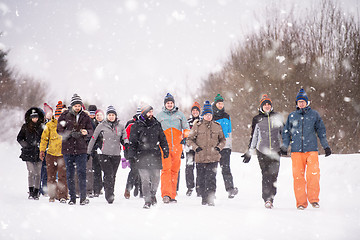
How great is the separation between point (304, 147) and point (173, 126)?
2763 mm

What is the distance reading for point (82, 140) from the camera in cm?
799

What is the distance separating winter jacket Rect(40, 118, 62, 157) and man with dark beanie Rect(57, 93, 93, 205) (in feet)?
2.20

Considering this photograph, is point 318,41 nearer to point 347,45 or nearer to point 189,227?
point 347,45

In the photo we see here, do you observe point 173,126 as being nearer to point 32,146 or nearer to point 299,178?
point 299,178

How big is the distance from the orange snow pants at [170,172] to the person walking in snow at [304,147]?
2.24 meters

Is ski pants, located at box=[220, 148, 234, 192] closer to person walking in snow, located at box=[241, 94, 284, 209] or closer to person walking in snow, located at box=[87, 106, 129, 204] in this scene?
person walking in snow, located at box=[241, 94, 284, 209]

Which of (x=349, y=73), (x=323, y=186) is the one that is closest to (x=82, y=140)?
(x=323, y=186)

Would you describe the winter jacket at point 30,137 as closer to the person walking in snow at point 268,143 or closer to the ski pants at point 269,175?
the person walking in snow at point 268,143

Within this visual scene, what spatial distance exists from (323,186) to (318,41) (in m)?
13.1

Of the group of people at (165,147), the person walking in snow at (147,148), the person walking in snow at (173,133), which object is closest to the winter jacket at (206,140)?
the group of people at (165,147)

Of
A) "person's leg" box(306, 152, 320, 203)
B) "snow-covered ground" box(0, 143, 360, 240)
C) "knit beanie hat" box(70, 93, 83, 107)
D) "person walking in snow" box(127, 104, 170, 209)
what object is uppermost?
"knit beanie hat" box(70, 93, 83, 107)

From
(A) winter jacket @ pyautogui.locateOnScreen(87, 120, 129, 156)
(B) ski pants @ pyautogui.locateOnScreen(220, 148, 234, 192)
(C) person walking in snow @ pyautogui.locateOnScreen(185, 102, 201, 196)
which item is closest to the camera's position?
(A) winter jacket @ pyautogui.locateOnScreen(87, 120, 129, 156)

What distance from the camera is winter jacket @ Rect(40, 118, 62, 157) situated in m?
8.62

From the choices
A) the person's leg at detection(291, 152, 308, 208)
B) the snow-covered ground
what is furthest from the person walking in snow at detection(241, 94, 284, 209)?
the snow-covered ground
